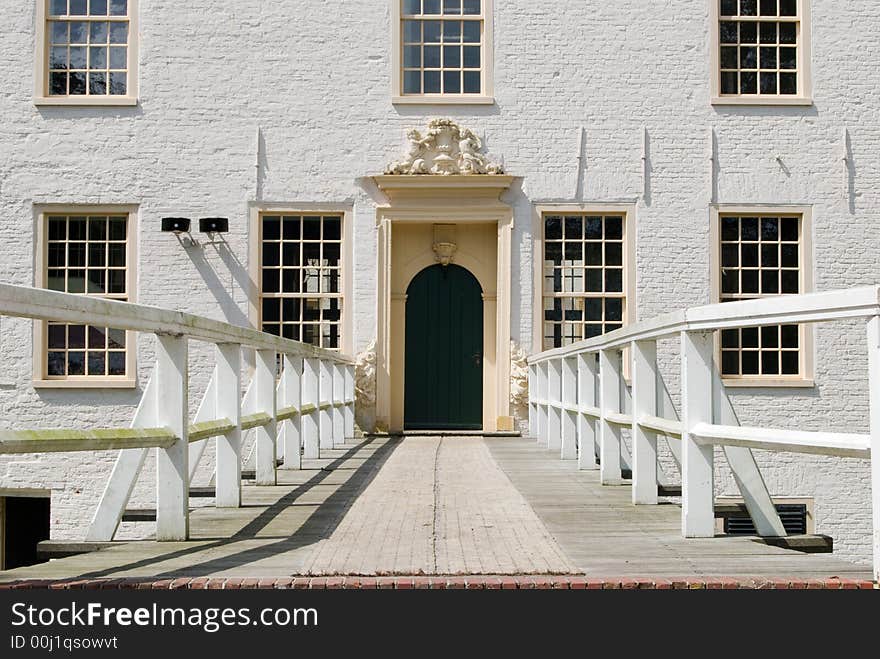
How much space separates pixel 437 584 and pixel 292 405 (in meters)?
5.63

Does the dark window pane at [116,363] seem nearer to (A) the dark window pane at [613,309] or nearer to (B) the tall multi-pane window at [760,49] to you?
(A) the dark window pane at [613,309]

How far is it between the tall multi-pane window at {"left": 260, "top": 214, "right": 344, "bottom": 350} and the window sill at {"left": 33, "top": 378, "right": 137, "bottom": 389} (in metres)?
1.88

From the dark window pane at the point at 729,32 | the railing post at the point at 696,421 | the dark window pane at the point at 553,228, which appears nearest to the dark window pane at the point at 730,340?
the dark window pane at the point at 553,228

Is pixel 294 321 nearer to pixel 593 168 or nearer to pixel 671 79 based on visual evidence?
pixel 593 168

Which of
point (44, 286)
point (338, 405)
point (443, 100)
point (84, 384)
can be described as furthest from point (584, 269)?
point (44, 286)

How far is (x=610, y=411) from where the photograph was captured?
28.4 ft

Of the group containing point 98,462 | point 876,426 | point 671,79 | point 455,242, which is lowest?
point 98,462

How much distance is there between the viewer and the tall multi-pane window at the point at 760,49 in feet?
55.3

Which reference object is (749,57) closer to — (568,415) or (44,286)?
(568,415)

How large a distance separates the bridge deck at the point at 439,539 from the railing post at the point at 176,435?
13 cm

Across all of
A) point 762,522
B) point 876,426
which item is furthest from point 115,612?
point 762,522

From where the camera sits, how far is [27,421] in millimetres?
16328

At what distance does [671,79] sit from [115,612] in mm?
13971

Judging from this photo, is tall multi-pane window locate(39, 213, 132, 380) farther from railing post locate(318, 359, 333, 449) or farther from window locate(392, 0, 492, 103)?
railing post locate(318, 359, 333, 449)
